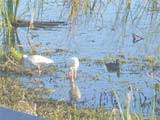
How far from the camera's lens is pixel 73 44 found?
679 cm

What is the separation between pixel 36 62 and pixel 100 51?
2.98ft

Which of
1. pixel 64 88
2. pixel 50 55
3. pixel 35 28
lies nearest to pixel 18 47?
pixel 50 55

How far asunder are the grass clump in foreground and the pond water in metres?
0.15

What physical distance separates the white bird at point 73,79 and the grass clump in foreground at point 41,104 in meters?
0.11

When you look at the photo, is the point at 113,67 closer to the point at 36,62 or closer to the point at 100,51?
the point at 100,51

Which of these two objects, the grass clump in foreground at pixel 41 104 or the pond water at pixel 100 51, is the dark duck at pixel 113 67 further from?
the grass clump in foreground at pixel 41 104

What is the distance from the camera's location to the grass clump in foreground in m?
4.42

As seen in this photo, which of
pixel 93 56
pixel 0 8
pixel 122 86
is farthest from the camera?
pixel 93 56

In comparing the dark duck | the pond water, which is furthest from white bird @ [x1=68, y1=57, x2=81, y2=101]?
the dark duck

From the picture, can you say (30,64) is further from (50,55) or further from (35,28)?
(35,28)

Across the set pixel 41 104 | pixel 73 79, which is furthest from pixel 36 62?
pixel 41 104

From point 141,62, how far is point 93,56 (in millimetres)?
648

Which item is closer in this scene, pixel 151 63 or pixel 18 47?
pixel 151 63

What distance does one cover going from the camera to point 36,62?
6.05 meters
